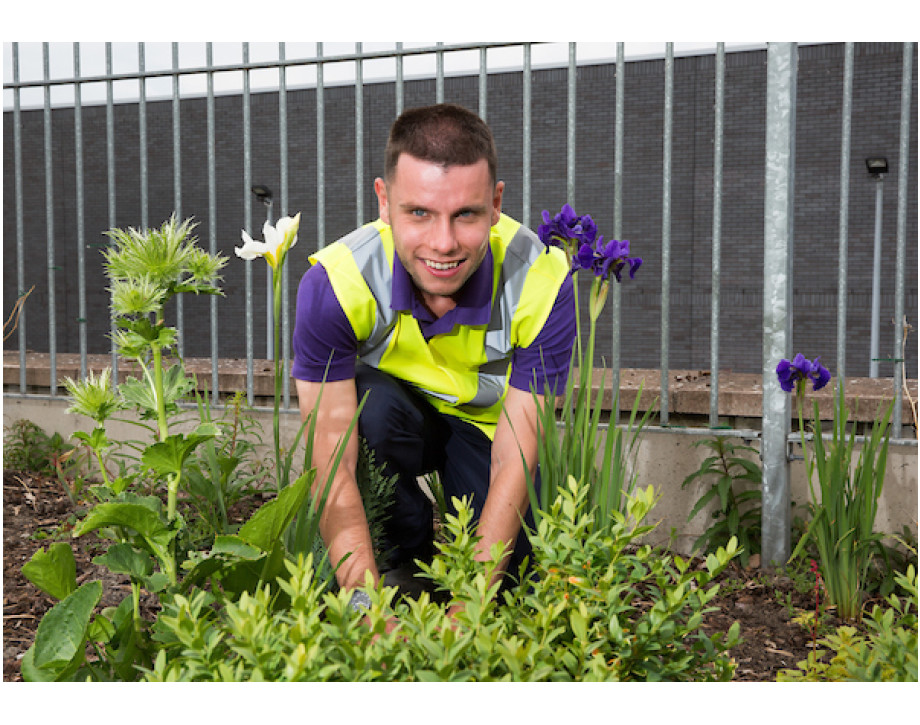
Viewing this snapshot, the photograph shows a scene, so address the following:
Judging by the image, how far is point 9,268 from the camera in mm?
11430

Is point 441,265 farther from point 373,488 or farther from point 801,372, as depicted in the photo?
point 801,372

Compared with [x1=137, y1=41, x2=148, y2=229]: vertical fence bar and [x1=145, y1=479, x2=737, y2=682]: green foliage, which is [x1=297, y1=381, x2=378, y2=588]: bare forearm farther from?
[x1=137, y1=41, x2=148, y2=229]: vertical fence bar

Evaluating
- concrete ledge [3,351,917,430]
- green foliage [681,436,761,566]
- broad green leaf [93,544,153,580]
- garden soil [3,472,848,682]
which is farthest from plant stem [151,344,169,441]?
green foliage [681,436,761,566]

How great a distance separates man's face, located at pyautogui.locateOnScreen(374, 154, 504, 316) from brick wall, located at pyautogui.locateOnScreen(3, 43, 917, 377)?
8.17 m

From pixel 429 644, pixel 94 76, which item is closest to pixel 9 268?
pixel 94 76

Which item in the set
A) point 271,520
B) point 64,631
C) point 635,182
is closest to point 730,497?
point 271,520

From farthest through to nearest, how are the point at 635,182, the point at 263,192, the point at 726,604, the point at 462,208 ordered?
the point at 635,182, the point at 263,192, the point at 726,604, the point at 462,208

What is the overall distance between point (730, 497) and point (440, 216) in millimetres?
1478

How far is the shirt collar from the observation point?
181 cm

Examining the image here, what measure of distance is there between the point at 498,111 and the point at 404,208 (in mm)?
10271

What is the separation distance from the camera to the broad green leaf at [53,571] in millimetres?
1238

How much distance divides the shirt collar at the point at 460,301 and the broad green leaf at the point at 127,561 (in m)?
0.83

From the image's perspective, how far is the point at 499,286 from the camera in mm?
1881

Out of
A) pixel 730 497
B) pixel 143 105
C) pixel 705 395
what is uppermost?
pixel 143 105
